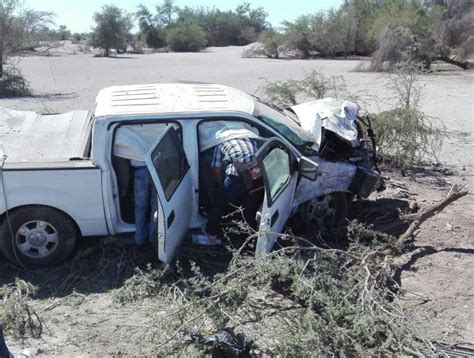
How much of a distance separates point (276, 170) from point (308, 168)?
1.19 feet

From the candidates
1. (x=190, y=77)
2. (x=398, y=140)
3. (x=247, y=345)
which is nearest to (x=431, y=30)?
(x=190, y=77)

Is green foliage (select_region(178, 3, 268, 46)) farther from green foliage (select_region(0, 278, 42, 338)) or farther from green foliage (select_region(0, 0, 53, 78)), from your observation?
green foliage (select_region(0, 278, 42, 338))

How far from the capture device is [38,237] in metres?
6.01

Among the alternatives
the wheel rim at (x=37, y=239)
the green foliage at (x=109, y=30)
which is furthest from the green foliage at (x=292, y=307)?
the green foliage at (x=109, y=30)

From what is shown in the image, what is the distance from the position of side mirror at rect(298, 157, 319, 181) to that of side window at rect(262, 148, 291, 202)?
12 centimetres

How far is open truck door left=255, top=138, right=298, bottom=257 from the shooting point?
548 cm

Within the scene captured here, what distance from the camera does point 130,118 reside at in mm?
5844

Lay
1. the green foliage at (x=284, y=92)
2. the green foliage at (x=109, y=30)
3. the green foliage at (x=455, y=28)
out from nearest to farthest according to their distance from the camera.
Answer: the green foliage at (x=284, y=92), the green foliage at (x=455, y=28), the green foliage at (x=109, y=30)

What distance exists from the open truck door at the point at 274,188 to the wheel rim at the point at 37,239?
6.82 ft

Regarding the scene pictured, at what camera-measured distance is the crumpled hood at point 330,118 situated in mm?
6848

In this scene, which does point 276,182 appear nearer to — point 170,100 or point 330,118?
point 170,100

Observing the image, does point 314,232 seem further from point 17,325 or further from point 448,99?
point 448,99

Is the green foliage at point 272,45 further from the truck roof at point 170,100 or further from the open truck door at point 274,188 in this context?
the open truck door at point 274,188

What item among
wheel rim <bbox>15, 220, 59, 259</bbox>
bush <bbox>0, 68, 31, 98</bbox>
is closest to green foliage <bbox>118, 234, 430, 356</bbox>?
wheel rim <bbox>15, 220, 59, 259</bbox>
